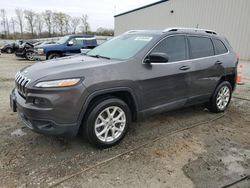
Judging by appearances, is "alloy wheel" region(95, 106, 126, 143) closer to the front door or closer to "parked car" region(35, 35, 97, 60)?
the front door

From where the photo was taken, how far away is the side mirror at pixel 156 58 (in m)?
3.46

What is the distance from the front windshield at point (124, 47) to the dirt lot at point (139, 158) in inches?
52.2

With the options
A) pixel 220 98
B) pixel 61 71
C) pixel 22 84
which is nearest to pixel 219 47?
pixel 220 98

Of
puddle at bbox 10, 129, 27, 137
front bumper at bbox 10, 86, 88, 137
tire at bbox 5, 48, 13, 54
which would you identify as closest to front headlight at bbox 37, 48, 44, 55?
puddle at bbox 10, 129, 27, 137

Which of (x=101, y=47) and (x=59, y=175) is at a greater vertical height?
(x=101, y=47)

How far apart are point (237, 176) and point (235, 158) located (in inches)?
18.4

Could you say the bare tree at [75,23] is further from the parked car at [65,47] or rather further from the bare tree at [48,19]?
the parked car at [65,47]

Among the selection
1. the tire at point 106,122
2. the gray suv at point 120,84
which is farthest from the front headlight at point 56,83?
the tire at point 106,122

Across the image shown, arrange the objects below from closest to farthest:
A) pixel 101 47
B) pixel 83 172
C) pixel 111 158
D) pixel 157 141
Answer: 1. pixel 83 172
2. pixel 111 158
3. pixel 157 141
4. pixel 101 47

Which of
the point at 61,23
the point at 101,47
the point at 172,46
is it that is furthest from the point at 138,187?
the point at 61,23

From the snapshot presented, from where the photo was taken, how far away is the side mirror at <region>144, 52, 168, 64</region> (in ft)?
11.3

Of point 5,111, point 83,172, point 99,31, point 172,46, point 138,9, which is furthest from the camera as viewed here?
point 99,31

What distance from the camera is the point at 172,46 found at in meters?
4.02

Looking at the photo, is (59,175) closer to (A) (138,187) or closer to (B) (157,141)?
(A) (138,187)
